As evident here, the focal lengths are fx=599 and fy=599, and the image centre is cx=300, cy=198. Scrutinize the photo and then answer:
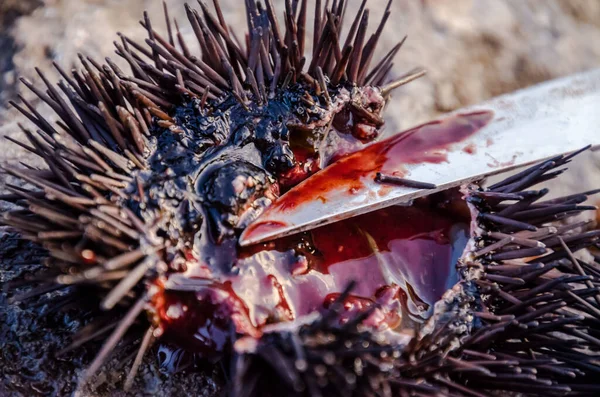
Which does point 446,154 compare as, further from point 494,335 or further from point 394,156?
point 494,335

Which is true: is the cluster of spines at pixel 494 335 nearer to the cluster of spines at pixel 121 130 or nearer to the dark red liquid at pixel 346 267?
the dark red liquid at pixel 346 267

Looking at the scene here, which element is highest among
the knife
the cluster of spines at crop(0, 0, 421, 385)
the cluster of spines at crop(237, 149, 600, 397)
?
the cluster of spines at crop(0, 0, 421, 385)

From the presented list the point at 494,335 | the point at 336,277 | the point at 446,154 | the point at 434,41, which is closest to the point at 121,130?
the point at 336,277

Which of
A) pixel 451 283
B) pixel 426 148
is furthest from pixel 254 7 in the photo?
pixel 451 283

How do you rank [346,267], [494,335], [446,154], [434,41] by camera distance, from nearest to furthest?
[494,335], [346,267], [446,154], [434,41]

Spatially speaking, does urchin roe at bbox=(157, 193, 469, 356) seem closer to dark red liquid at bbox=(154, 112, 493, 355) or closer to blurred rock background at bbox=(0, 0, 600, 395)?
dark red liquid at bbox=(154, 112, 493, 355)

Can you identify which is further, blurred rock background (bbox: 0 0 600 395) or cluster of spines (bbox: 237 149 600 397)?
blurred rock background (bbox: 0 0 600 395)

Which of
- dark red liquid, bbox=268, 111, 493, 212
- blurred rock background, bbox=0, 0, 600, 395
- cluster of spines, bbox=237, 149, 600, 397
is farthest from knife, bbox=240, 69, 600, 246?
blurred rock background, bbox=0, 0, 600, 395
